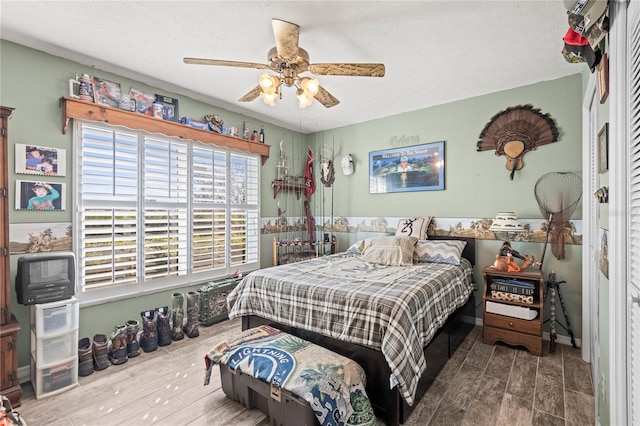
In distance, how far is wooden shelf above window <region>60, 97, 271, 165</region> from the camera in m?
2.49

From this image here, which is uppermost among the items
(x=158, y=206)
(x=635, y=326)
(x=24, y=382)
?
(x=158, y=206)

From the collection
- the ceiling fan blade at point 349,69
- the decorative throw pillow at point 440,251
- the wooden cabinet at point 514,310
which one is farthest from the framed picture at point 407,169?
the ceiling fan blade at point 349,69

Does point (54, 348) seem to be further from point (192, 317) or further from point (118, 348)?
point (192, 317)

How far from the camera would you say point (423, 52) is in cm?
247

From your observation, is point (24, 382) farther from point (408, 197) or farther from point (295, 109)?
point (408, 197)

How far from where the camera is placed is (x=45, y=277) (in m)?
2.20

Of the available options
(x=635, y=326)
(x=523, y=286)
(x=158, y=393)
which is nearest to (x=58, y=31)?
(x=158, y=393)

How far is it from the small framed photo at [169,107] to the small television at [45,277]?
1674mm

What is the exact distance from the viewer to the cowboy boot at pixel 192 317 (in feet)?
10.2

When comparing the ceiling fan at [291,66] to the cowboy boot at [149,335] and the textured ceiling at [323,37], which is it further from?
the cowboy boot at [149,335]

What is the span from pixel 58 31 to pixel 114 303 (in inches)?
92.2

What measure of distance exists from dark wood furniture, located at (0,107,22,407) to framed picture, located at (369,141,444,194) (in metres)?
3.74

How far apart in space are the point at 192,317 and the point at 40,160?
1.97 m

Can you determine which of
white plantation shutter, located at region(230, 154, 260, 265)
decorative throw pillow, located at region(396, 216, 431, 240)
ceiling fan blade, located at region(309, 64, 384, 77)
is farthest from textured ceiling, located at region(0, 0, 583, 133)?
decorative throw pillow, located at region(396, 216, 431, 240)
